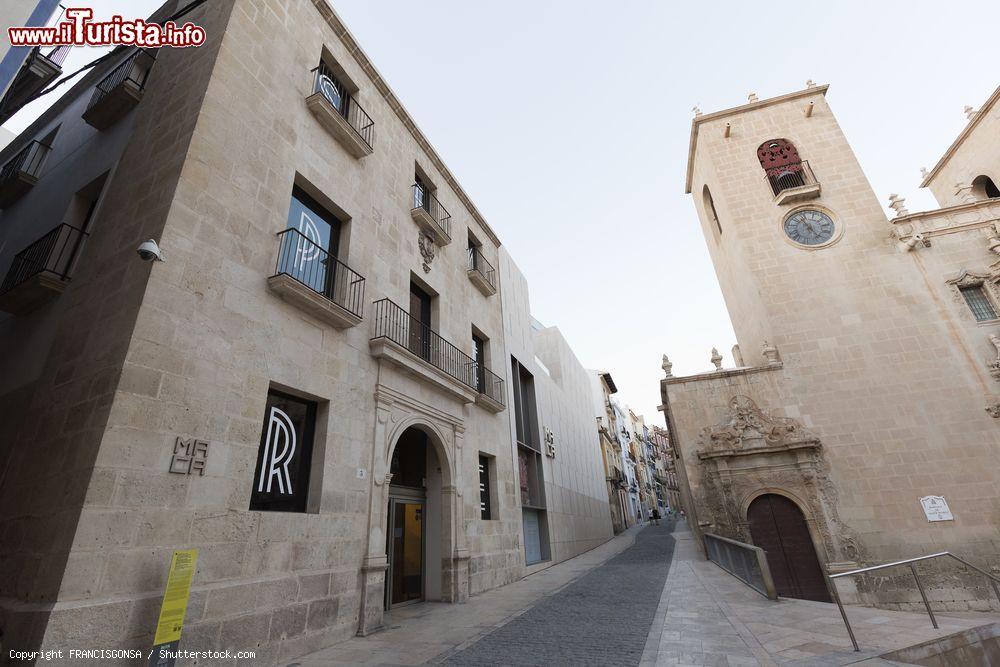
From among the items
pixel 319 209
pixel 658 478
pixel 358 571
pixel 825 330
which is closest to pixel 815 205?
pixel 825 330

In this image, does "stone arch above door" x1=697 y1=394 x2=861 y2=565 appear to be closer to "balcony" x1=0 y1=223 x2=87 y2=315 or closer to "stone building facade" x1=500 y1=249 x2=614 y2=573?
"stone building facade" x1=500 y1=249 x2=614 y2=573

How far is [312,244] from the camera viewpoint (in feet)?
24.6

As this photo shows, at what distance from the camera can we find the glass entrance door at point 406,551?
8531 millimetres

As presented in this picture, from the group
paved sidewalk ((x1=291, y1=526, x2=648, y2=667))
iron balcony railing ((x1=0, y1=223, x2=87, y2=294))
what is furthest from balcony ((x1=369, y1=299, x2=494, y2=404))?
iron balcony railing ((x1=0, y1=223, x2=87, y2=294))

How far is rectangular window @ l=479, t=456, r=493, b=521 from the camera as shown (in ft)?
36.5

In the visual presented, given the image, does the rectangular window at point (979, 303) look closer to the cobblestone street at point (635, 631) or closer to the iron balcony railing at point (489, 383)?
the cobblestone street at point (635, 631)

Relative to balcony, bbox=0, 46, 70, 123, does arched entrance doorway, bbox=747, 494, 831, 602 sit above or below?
below

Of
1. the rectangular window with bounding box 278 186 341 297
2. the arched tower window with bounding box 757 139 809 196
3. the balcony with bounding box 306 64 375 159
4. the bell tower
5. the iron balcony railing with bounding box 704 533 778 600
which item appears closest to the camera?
the rectangular window with bounding box 278 186 341 297

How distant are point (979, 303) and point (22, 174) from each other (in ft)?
89.9

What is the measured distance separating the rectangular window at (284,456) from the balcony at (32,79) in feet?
29.6

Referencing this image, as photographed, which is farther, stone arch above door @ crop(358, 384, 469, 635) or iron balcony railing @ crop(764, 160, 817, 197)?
iron balcony railing @ crop(764, 160, 817, 197)

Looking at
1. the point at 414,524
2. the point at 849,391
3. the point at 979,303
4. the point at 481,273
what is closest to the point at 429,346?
the point at 414,524

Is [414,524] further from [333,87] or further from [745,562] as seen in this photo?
[333,87]

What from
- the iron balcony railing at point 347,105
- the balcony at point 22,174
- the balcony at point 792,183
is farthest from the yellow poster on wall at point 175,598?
the balcony at point 792,183
